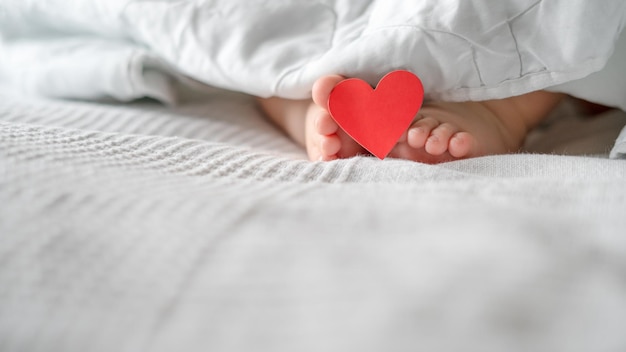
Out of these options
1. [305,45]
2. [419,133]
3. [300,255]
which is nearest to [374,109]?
[419,133]

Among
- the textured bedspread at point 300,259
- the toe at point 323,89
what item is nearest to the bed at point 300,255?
the textured bedspread at point 300,259

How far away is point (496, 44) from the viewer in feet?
2.34

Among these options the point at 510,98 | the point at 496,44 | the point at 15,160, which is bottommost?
the point at 510,98

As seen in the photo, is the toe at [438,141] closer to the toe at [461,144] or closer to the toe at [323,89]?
the toe at [461,144]

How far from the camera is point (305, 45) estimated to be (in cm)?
82

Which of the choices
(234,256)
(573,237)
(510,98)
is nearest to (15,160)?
(234,256)

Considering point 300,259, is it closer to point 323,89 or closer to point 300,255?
point 300,255

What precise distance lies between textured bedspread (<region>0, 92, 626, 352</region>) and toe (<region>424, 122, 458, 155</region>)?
0.30ft

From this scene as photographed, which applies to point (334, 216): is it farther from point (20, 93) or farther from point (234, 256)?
point (20, 93)

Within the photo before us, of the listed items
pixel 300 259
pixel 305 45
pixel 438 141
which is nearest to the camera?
pixel 300 259

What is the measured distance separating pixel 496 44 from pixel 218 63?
0.39 meters

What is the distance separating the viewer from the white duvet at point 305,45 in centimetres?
70

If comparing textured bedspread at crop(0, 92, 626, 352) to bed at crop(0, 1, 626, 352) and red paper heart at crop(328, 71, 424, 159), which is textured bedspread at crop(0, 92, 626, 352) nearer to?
bed at crop(0, 1, 626, 352)

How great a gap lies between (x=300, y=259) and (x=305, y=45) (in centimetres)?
49
